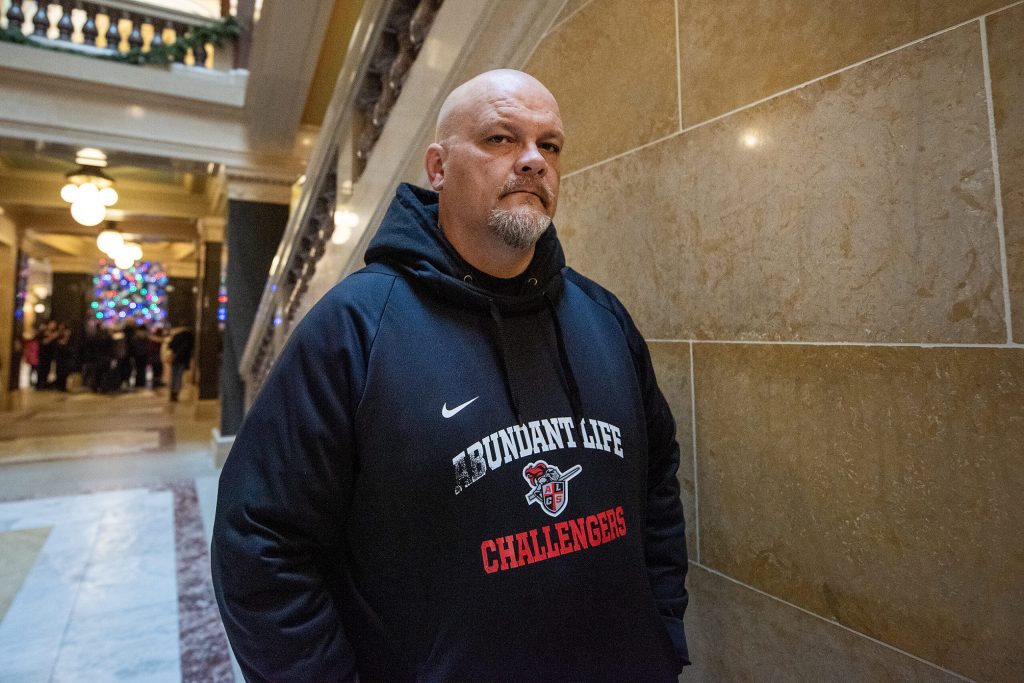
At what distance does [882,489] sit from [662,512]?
43 centimetres

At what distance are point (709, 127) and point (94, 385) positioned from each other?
1693 cm

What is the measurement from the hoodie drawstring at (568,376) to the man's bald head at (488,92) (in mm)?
403

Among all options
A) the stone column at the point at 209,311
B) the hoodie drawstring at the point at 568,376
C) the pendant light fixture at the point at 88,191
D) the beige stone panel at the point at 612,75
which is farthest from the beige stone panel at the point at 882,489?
the stone column at the point at 209,311

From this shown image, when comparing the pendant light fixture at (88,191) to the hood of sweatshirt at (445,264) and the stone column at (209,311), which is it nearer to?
the stone column at (209,311)

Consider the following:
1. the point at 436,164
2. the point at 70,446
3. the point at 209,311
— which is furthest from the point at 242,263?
the point at 436,164

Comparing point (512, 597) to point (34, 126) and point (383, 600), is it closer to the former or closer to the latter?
point (383, 600)

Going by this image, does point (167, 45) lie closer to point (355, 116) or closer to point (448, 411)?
point (355, 116)

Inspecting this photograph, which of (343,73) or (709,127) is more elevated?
(343,73)

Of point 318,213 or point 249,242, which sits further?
point 249,242

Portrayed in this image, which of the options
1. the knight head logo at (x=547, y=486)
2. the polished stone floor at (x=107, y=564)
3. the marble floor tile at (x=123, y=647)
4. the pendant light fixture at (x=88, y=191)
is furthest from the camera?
the pendant light fixture at (x=88, y=191)

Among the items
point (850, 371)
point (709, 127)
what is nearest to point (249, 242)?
point (709, 127)

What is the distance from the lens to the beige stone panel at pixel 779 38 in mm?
1001

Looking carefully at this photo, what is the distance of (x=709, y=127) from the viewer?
1.37 meters

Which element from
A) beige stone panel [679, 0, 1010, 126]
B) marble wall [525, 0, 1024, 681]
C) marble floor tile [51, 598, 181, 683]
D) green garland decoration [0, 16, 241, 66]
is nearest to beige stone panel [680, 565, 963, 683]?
marble wall [525, 0, 1024, 681]
